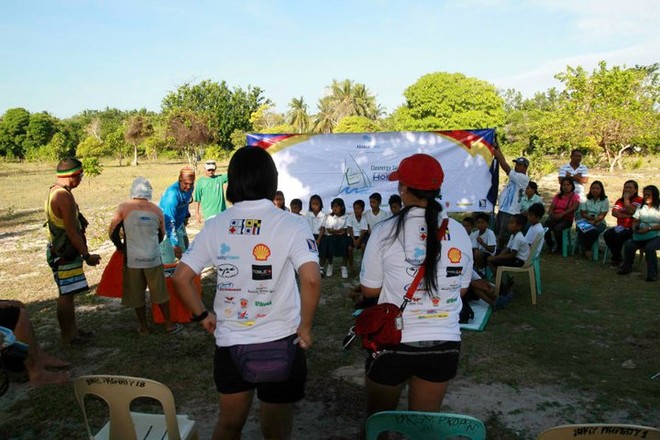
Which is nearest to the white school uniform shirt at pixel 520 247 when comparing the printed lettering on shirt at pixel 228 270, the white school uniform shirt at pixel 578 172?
the white school uniform shirt at pixel 578 172

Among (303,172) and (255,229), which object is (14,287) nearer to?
(303,172)

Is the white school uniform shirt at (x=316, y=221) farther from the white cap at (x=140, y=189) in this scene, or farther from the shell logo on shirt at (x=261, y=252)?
the shell logo on shirt at (x=261, y=252)

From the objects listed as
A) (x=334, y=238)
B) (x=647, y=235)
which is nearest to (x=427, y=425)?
(x=334, y=238)

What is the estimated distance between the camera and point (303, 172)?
9.15 m

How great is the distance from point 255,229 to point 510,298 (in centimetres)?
488

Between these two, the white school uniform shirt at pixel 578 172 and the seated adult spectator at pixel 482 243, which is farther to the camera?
the white school uniform shirt at pixel 578 172

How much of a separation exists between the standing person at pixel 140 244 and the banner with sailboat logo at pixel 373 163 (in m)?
4.23

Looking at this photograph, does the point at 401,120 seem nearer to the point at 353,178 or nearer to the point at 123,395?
the point at 353,178

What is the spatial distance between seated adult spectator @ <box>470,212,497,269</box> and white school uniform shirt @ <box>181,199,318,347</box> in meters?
4.97

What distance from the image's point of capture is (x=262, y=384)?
224cm

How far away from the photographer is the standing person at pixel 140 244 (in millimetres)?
4891

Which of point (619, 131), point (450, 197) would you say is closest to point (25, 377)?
point (450, 197)

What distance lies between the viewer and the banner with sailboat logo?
8.59 metres

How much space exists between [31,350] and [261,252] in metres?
3.10
